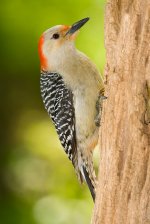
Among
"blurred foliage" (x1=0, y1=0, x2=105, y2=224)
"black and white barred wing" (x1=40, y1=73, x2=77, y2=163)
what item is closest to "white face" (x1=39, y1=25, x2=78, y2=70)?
"black and white barred wing" (x1=40, y1=73, x2=77, y2=163)

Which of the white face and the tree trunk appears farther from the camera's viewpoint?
the white face

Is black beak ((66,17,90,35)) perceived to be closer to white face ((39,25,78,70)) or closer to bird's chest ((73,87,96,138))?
white face ((39,25,78,70))

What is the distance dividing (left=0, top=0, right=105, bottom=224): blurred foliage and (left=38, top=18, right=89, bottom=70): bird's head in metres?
0.54

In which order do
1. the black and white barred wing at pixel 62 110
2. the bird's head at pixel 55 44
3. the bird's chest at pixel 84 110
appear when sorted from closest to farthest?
the bird's chest at pixel 84 110 < the black and white barred wing at pixel 62 110 < the bird's head at pixel 55 44

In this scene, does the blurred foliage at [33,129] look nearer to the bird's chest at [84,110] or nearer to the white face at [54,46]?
the white face at [54,46]

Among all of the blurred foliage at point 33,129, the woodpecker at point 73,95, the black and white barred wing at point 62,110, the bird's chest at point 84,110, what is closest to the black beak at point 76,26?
the woodpecker at point 73,95

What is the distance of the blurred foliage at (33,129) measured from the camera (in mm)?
6113

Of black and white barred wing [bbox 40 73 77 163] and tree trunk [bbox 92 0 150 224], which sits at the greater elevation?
tree trunk [bbox 92 0 150 224]

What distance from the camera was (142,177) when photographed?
158 inches

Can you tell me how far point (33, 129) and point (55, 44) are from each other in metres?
1.00

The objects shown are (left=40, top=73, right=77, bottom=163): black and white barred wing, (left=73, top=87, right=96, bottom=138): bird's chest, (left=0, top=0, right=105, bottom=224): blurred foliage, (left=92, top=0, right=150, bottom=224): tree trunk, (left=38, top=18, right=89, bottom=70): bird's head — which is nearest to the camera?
(left=92, top=0, right=150, bottom=224): tree trunk

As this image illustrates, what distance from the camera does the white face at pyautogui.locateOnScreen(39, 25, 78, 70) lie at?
5.51 m

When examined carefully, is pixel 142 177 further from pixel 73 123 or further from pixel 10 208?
pixel 10 208

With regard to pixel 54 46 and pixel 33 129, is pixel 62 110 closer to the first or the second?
pixel 54 46
